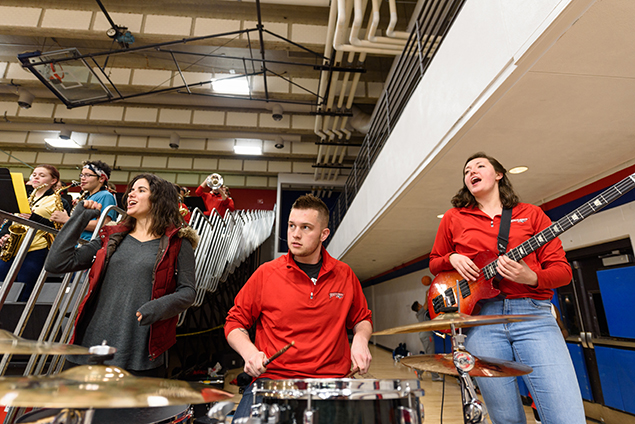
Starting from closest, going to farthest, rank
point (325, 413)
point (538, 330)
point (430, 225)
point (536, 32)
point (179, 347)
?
point (325, 413) < point (538, 330) < point (536, 32) < point (179, 347) < point (430, 225)

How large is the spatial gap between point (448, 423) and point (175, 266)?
349 cm

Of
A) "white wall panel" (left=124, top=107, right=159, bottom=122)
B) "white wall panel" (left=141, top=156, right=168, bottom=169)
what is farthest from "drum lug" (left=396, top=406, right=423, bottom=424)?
"white wall panel" (left=141, top=156, right=168, bottom=169)

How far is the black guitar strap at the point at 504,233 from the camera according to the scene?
166 centimetres

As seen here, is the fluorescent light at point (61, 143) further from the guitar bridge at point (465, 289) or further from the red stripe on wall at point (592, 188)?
the red stripe on wall at point (592, 188)

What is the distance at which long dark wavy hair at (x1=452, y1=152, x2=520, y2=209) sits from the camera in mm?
1774

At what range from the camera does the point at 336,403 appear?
974 mm

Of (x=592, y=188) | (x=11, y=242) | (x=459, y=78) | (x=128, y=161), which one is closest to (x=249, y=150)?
(x=128, y=161)

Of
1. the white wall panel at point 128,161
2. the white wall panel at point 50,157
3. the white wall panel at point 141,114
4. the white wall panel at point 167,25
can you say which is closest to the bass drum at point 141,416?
the white wall panel at point 167,25

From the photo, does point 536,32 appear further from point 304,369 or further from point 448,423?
point 448,423

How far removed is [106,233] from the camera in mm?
2016

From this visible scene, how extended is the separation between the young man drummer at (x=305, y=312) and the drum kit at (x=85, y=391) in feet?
2.26

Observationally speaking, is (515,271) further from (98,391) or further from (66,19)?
(66,19)

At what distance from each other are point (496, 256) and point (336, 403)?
1.17 meters

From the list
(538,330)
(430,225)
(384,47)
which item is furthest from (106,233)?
(384,47)
